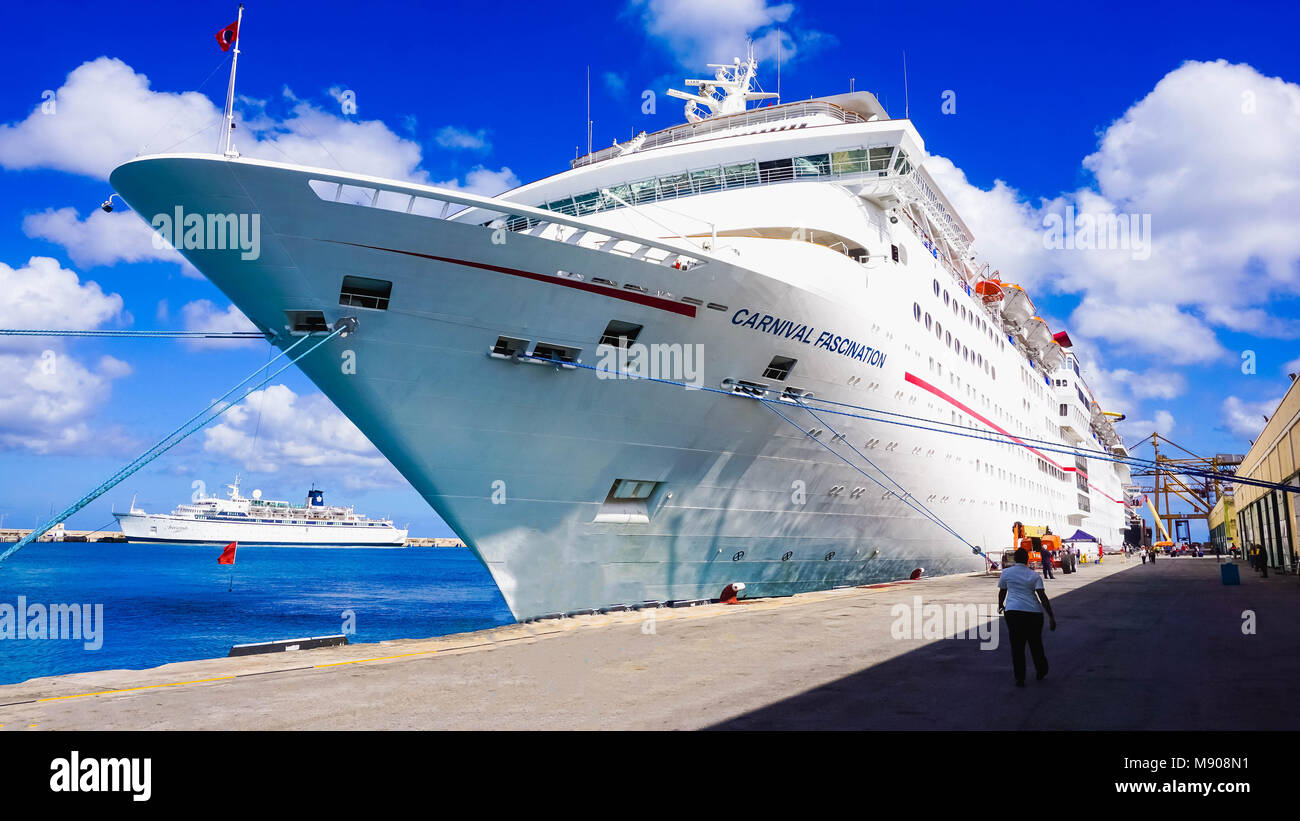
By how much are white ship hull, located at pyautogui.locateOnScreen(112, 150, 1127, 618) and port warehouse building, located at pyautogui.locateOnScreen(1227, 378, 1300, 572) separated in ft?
25.4

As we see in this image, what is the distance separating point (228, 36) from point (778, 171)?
465 inches

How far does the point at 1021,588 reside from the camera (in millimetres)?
7043

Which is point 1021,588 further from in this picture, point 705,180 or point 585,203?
point 585,203

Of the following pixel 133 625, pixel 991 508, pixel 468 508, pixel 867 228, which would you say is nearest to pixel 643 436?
pixel 468 508

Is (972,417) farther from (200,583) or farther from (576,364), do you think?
(200,583)

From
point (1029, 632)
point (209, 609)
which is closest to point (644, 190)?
point (1029, 632)

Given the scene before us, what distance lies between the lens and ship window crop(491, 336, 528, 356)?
37.3 ft

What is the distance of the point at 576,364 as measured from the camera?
11805mm

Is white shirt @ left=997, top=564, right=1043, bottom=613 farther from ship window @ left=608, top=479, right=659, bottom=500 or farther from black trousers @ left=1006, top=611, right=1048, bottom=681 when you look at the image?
ship window @ left=608, top=479, right=659, bottom=500

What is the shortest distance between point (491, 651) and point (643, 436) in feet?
14.6

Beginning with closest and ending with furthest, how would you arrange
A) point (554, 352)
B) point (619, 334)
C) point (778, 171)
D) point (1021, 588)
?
point (1021, 588) < point (554, 352) < point (619, 334) < point (778, 171)

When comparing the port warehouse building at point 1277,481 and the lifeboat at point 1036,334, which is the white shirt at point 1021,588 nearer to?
the port warehouse building at point 1277,481

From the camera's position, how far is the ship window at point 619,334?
1212 cm
